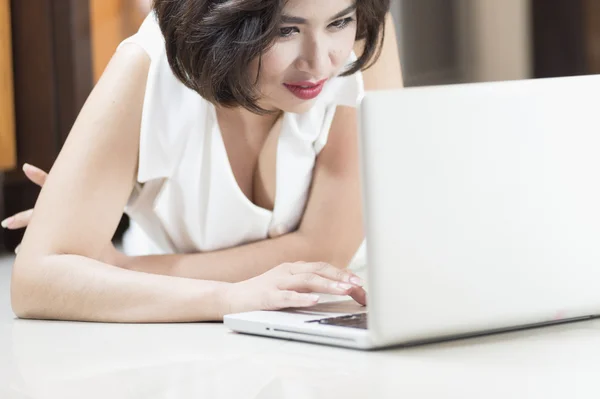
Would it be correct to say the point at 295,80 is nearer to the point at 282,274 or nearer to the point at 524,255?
the point at 282,274

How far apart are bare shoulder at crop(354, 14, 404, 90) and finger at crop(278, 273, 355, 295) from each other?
2.30 feet

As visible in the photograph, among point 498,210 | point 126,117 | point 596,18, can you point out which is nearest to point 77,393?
point 498,210

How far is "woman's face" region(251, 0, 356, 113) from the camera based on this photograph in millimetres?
1416

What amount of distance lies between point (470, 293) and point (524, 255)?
0.09 metres

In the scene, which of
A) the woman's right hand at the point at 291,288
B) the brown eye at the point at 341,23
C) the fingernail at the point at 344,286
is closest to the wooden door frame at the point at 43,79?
the brown eye at the point at 341,23

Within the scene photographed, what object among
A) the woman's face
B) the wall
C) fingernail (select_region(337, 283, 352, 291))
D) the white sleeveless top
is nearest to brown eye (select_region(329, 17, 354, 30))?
the woman's face

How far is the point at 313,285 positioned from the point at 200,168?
0.47 metres

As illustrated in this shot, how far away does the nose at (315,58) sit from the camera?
56.8 inches

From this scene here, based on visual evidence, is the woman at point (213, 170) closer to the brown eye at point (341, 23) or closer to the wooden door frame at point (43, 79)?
the brown eye at point (341, 23)

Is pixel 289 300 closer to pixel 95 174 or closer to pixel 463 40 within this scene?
pixel 95 174

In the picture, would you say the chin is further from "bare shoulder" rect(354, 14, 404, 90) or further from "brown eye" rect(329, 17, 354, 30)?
"bare shoulder" rect(354, 14, 404, 90)

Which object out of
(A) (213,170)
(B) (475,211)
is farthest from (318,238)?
(B) (475,211)

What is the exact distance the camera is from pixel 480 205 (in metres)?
1.11

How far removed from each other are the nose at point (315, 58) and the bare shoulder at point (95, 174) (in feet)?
0.93
